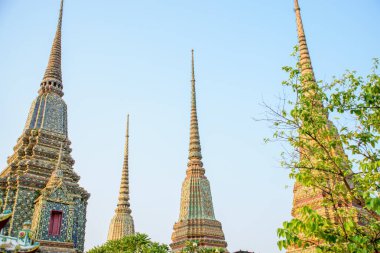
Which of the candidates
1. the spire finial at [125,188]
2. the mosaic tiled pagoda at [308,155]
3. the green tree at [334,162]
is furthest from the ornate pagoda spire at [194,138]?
the green tree at [334,162]

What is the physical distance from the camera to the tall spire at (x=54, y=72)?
2817cm

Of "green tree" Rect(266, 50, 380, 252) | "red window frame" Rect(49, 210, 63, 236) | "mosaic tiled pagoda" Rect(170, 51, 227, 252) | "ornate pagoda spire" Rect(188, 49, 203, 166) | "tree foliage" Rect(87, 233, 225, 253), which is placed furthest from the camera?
"ornate pagoda spire" Rect(188, 49, 203, 166)

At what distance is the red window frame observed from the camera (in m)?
20.1

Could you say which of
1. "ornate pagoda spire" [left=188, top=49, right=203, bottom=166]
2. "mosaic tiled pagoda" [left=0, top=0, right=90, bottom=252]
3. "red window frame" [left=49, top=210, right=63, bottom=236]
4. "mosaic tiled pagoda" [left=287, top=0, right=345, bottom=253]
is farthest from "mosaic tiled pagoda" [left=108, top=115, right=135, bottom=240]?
"mosaic tiled pagoda" [left=287, top=0, right=345, bottom=253]

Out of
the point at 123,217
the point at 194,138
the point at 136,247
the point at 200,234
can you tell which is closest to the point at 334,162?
the point at 136,247

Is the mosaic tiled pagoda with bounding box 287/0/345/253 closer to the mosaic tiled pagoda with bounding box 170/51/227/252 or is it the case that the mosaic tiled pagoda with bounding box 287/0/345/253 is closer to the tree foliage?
the tree foliage

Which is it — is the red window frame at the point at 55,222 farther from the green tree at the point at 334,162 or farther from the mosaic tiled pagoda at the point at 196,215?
the green tree at the point at 334,162

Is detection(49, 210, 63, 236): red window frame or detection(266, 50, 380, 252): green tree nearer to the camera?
detection(266, 50, 380, 252): green tree

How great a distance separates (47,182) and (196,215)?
10565 mm

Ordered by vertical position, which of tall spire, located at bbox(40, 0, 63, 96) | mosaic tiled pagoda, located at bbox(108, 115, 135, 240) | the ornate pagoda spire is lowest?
mosaic tiled pagoda, located at bbox(108, 115, 135, 240)

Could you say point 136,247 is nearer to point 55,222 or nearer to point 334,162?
point 55,222

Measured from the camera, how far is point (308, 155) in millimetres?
8625

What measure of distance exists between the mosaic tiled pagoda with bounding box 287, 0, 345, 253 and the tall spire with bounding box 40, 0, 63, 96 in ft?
57.3

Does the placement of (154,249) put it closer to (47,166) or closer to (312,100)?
(47,166)
